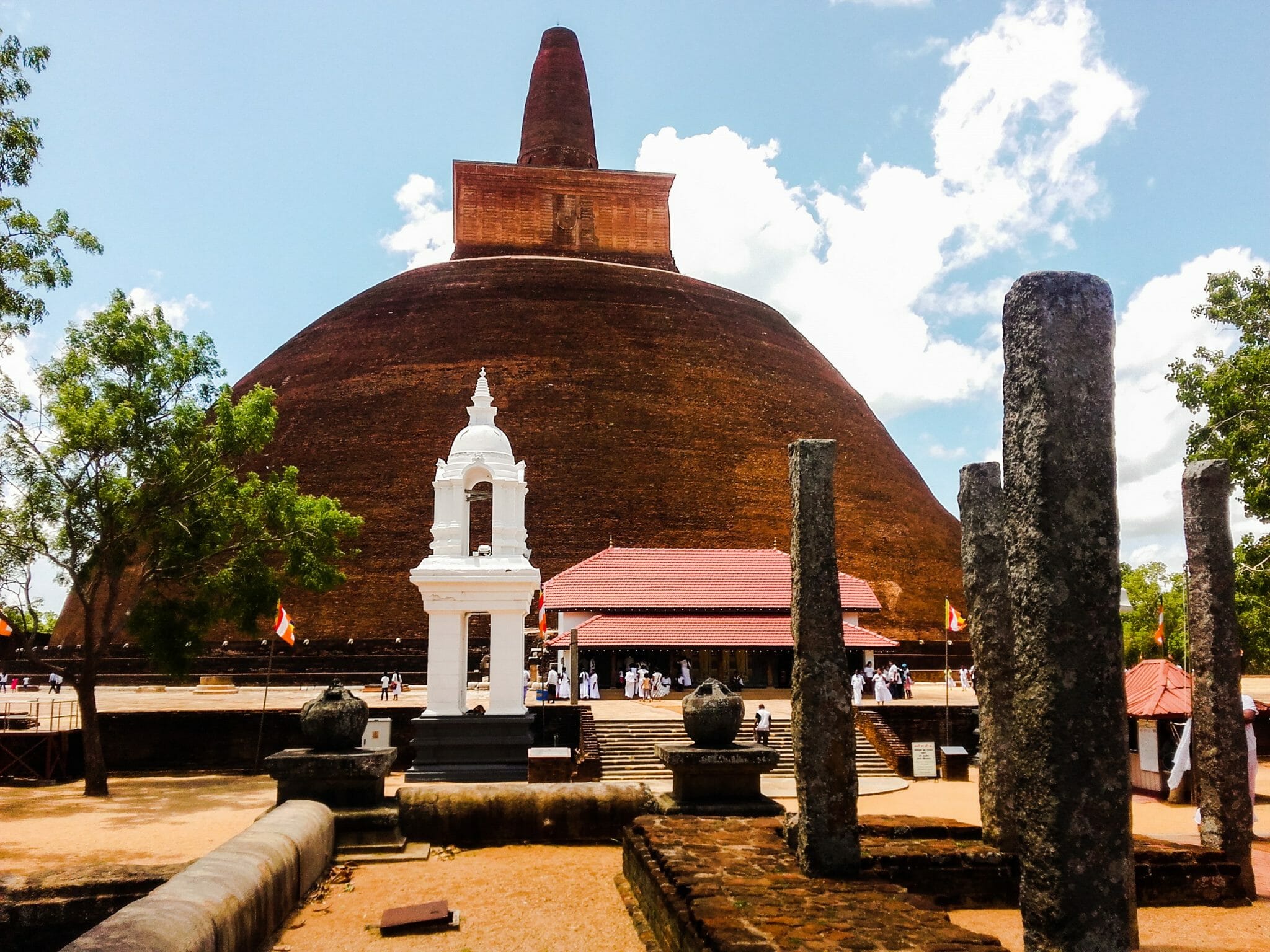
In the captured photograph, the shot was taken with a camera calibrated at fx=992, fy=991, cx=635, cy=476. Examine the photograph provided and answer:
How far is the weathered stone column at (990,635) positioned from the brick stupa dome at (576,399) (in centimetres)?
2616

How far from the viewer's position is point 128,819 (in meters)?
11.2

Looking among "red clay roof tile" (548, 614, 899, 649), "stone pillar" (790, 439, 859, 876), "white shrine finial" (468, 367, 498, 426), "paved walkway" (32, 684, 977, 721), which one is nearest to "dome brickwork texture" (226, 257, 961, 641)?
"paved walkway" (32, 684, 977, 721)

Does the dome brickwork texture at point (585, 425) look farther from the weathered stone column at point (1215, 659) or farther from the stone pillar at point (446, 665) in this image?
the weathered stone column at point (1215, 659)

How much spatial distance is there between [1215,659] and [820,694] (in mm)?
3370

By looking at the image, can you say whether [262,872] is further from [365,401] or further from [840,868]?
[365,401]

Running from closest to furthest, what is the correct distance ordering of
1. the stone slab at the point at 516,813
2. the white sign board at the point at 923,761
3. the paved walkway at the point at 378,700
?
the stone slab at the point at 516,813
the white sign board at the point at 923,761
the paved walkway at the point at 378,700

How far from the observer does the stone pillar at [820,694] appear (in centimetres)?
562

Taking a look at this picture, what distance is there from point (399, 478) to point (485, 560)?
21646 mm

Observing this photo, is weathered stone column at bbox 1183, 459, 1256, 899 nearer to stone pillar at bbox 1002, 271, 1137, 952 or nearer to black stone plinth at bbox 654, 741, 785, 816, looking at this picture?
black stone plinth at bbox 654, 741, 785, 816

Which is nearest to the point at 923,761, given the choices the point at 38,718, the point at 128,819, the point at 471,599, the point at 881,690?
the point at 881,690

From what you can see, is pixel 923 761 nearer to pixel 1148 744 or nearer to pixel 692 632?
pixel 1148 744

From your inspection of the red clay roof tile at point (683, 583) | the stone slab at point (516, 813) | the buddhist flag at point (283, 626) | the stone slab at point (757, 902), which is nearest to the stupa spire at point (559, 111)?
→ the red clay roof tile at point (683, 583)

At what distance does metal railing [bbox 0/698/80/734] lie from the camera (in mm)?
15617

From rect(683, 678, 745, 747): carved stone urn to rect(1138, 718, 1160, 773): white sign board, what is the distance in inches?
298
